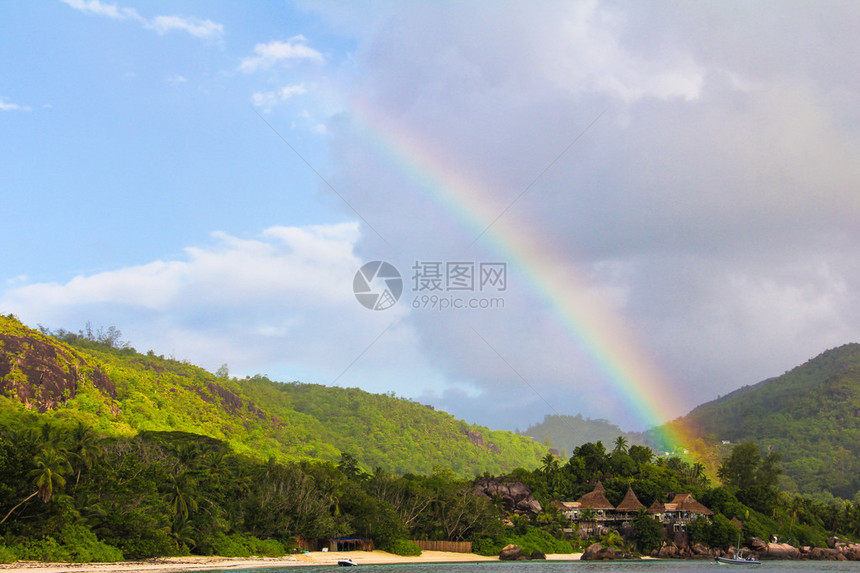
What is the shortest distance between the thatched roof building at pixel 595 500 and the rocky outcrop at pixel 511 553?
21648mm

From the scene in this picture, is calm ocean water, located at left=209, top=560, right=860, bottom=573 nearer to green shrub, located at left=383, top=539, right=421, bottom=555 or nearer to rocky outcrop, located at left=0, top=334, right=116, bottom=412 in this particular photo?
green shrub, located at left=383, top=539, right=421, bottom=555

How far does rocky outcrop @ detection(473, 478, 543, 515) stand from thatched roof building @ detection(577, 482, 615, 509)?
7.69 m

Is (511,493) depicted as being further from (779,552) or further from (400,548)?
(779,552)

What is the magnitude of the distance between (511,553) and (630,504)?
26.4 metres

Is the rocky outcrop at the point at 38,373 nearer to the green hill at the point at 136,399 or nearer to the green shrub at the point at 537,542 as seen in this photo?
the green hill at the point at 136,399

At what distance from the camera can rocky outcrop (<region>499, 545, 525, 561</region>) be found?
266 ft

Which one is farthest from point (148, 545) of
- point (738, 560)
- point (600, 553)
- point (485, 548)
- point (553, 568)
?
point (738, 560)

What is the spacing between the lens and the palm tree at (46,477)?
44625mm

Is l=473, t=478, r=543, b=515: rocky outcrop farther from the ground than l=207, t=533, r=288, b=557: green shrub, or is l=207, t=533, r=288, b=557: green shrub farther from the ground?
l=473, t=478, r=543, b=515: rocky outcrop

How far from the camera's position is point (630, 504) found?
99.6 m

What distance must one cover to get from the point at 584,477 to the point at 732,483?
138 ft

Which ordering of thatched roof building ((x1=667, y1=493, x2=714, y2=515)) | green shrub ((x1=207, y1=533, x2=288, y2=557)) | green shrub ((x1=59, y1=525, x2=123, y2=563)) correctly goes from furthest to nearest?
thatched roof building ((x1=667, y1=493, x2=714, y2=515))
green shrub ((x1=207, y1=533, x2=288, y2=557))
green shrub ((x1=59, y1=525, x2=123, y2=563))

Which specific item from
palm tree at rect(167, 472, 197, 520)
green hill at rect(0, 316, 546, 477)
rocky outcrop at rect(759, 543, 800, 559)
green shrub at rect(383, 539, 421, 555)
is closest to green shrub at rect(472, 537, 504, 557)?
green shrub at rect(383, 539, 421, 555)

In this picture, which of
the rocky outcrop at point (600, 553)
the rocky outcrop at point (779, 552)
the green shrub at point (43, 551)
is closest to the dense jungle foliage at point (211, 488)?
the green shrub at point (43, 551)
